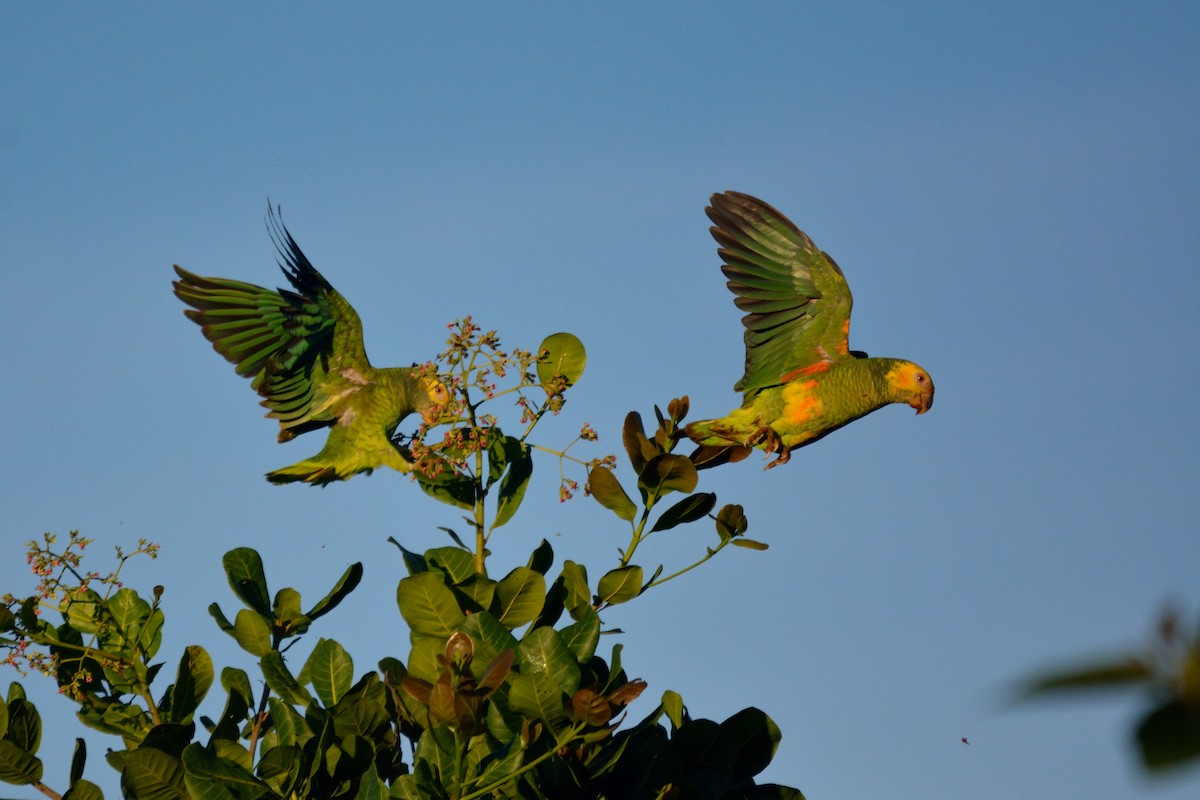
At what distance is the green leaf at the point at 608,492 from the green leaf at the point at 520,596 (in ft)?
0.91

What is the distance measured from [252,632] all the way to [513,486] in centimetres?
84

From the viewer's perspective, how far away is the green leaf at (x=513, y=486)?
3.52 m

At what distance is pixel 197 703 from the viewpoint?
10.8 ft

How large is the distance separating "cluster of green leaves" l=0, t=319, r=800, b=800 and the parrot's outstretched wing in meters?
2.25

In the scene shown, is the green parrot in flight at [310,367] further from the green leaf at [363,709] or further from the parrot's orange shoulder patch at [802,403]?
the green leaf at [363,709]

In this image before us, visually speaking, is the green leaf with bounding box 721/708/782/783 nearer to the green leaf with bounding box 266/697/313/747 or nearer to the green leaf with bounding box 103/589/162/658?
the green leaf with bounding box 266/697/313/747

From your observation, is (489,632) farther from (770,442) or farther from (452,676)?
(770,442)

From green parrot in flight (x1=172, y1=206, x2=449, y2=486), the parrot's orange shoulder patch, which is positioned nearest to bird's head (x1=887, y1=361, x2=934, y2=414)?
the parrot's orange shoulder patch

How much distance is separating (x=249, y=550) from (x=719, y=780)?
4.52ft

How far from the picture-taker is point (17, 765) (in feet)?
10.1

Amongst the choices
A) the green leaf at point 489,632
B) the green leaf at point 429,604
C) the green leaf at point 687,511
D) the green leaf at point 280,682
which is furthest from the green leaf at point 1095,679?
the green leaf at point 280,682

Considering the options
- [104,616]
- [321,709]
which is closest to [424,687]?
[321,709]

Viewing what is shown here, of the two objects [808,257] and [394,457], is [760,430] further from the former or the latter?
[394,457]

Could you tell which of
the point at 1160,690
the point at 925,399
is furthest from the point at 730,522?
the point at 925,399
